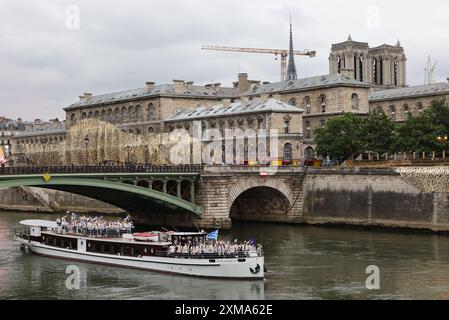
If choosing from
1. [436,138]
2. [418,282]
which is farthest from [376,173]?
[418,282]

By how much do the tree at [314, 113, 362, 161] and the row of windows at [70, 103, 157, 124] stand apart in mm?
28352

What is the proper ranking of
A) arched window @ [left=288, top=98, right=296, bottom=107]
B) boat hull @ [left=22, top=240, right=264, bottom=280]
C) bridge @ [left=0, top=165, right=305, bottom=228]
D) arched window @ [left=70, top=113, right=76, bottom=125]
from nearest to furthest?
boat hull @ [left=22, top=240, right=264, bottom=280] < bridge @ [left=0, top=165, right=305, bottom=228] < arched window @ [left=288, top=98, right=296, bottom=107] < arched window @ [left=70, top=113, right=76, bottom=125]

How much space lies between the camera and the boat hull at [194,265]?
4756 cm

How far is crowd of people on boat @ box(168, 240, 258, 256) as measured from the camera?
160 feet

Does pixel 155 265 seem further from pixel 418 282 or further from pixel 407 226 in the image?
pixel 407 226

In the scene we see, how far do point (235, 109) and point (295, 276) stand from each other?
50837 mm

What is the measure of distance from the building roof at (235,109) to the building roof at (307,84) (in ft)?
27.7

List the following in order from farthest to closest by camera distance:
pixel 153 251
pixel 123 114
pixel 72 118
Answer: pixel 72 118, pixel 123 114, pixel 153 251

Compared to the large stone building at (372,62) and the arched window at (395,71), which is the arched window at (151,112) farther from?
the arched window at (395,71)

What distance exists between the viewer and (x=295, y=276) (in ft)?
158

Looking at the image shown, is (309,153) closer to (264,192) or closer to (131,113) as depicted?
(264,192)

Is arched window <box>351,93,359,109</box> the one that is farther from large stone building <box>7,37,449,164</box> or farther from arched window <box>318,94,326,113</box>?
arched window <box>318,94,326,113</box>

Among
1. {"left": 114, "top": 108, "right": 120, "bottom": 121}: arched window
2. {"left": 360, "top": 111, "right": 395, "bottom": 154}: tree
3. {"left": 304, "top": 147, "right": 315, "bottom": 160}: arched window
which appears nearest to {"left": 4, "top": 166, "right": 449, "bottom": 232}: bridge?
{"left": 360, "top": 111, "right": 395, "bottom": 154}: tree

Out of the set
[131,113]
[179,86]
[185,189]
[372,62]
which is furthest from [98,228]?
[372,62]
